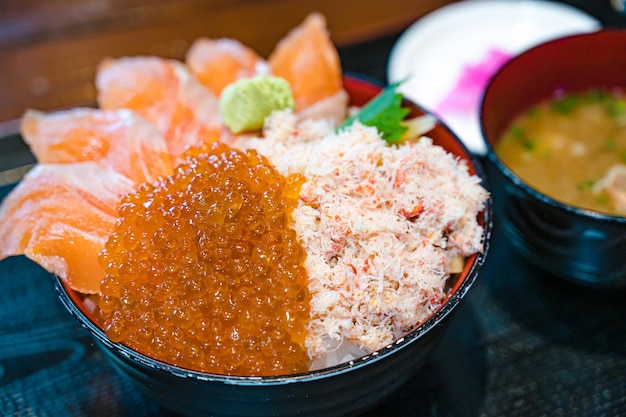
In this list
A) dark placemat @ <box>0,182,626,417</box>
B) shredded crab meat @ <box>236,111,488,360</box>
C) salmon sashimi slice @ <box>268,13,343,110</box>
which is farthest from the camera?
salmon sashimi slice @ <box>268,13,343,110</box>

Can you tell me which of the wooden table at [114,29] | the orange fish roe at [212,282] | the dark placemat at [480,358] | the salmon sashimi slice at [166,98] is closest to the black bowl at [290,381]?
the orange fish roe at [212,282]

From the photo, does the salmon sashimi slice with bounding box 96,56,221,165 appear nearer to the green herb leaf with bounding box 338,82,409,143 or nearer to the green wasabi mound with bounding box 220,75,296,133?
the green wasabi mound with bounding box 220,75,296,133

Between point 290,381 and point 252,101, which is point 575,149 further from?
point 290,381

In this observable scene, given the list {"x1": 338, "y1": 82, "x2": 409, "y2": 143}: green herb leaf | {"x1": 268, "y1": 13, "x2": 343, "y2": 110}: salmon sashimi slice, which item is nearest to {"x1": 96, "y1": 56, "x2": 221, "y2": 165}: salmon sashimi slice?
{"x1": 268, "y1": 13, "x2": 343, "y2": 110}: salmon sashimi slice

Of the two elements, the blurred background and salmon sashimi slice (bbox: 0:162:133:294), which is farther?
the blurred background

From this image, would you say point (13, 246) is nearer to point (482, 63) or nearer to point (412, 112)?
point (412, 112)

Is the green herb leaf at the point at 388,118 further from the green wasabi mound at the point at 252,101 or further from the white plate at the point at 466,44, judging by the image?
the white plate at the point at 466,44

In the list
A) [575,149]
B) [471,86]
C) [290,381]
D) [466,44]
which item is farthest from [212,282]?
[466,44]
